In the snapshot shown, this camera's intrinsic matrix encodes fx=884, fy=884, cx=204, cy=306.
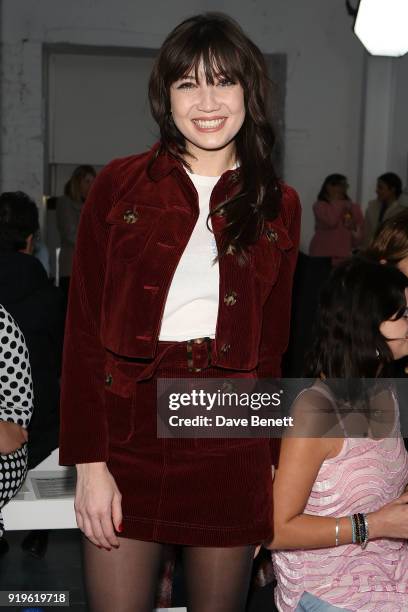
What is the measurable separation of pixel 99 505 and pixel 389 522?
62 cm

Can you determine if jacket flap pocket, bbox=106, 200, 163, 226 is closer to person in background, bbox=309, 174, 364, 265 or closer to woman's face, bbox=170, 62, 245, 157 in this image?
woman's face, bbox=170, 62, 245, 157

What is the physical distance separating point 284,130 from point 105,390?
26.1ft

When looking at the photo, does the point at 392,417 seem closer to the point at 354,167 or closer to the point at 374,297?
the point at 374,297

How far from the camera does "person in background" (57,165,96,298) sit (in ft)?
23.3

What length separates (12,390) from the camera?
2395 millimetres

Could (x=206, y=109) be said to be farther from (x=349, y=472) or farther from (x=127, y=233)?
(x=349, y=472)

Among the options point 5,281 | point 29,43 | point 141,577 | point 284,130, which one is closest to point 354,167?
point 284,130

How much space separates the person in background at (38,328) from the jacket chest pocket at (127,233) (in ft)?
5.14

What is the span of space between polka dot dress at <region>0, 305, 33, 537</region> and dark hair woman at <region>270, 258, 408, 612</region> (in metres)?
0.86

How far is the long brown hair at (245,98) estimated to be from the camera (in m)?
1.42

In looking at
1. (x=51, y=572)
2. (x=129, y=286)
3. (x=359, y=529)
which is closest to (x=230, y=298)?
(x=129, y=286)

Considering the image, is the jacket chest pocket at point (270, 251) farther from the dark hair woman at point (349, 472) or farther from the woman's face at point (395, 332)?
the woman's face at point (395, 332)

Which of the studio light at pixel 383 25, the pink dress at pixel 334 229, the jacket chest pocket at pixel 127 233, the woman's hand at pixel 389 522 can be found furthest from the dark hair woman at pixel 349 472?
the pink dress at pixel 334 229

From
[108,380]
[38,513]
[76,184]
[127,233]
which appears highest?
[76,184]
